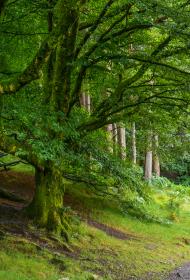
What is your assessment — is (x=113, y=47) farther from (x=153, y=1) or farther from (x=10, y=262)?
(x=10, y=262)

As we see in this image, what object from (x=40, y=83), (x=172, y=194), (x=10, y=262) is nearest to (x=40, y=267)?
(x=10, y=262)

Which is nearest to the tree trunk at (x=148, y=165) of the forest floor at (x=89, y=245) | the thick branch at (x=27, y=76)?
the forest floor at (x=89, y=245)

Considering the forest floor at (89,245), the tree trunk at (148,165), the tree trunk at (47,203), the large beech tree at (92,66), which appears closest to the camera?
the forest floor at (89,245)

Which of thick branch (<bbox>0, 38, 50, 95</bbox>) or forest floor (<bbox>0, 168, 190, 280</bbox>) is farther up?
thick branch (<bbox>0, 38, 50, 95</bbox>)

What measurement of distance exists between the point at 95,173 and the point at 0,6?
21.5 feet

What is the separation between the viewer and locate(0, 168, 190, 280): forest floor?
950 centimetres

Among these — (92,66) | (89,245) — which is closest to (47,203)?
(89,245)

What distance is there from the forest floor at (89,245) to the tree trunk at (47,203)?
1.16 feet

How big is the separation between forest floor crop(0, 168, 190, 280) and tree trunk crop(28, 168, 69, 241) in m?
0.35

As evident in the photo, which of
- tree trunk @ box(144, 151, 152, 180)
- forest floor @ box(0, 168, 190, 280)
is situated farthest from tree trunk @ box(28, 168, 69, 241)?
tree trunk @ box(144, 151, 152, 180)

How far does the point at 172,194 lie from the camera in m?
24.7

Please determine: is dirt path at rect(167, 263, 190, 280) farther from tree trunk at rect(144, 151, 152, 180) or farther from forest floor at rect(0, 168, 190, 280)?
tree trunk at rect(144, 151, 152, 180)

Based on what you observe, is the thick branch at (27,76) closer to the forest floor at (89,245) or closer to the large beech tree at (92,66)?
the large beech tree at (92,66)

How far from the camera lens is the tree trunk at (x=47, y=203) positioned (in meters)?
12.1
